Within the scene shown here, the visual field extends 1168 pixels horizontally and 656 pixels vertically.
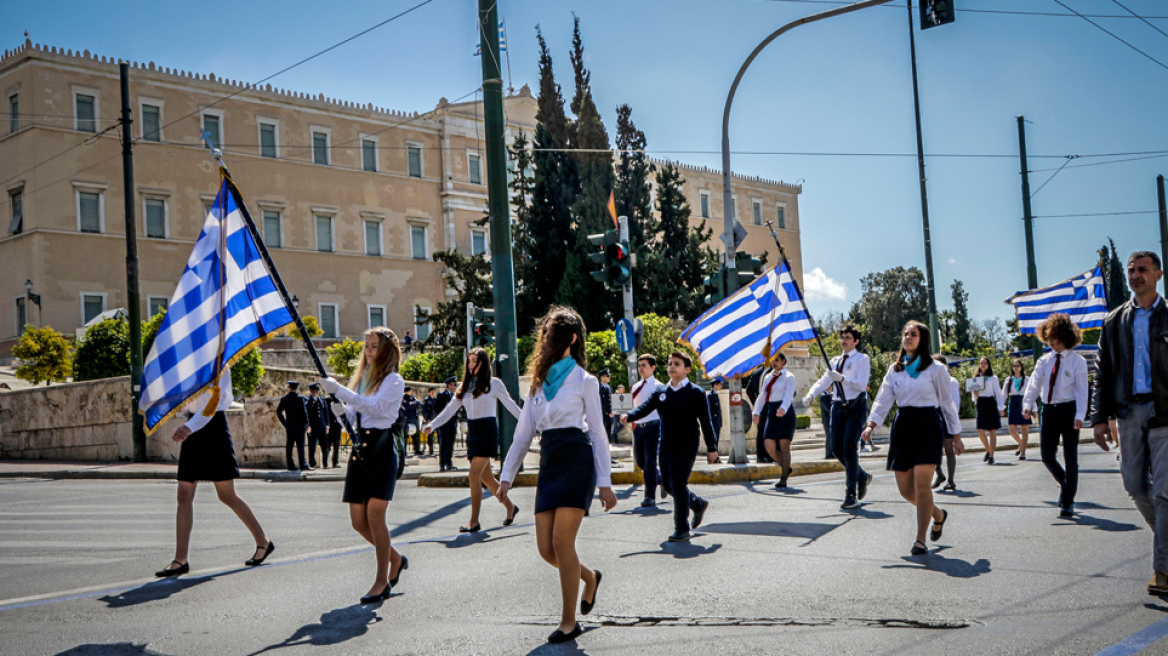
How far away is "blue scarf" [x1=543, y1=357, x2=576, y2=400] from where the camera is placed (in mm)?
5566

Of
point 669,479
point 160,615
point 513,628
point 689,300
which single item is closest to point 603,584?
point 513,628

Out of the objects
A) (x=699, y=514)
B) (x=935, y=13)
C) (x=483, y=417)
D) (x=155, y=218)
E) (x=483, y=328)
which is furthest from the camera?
(x=155, y=218)

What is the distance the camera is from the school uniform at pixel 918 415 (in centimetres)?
773

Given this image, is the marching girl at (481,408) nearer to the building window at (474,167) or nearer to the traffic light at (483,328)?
the traffic light at (483,328)

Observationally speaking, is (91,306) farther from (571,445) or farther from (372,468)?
(571,445)

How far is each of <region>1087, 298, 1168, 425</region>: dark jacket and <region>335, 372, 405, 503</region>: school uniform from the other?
4323 mm

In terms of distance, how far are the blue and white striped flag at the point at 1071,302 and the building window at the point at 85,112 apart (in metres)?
37.3

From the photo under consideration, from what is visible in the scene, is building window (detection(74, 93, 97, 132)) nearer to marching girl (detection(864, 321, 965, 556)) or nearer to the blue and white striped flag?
the blue and white striped flag

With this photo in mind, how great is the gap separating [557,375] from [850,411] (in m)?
5.80

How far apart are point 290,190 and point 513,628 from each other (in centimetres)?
4668

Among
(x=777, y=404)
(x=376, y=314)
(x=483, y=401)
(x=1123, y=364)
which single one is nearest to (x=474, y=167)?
(x=376, y=314)

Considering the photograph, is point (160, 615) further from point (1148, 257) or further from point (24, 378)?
point (24, 378)

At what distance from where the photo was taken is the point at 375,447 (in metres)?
6.61

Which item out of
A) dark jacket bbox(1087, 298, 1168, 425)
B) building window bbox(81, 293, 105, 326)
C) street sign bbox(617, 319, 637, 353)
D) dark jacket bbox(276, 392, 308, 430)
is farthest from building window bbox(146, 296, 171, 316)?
dark jacket bbox(1087, 298, 1168, 425)
